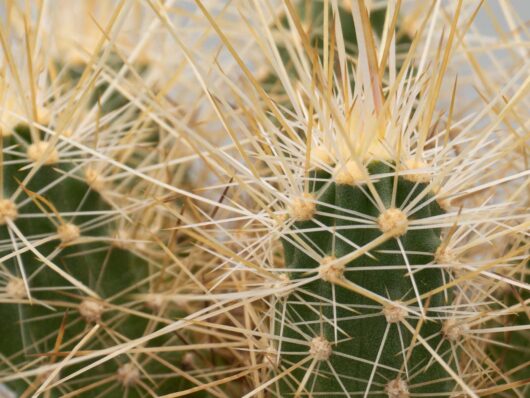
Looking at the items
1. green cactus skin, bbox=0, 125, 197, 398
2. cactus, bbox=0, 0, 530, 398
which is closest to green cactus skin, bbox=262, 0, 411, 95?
cactus, bbox=0, 0, 530, 398

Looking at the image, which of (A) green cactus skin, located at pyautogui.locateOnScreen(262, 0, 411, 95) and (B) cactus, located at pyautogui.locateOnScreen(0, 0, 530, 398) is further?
(A) green cactus skin, located at pyautogui.locateOnScreen(262, 0, 411, 95)

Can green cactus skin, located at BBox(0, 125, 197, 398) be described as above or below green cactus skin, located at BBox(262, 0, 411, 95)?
below

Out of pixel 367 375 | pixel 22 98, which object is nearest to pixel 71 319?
pixel 22 98

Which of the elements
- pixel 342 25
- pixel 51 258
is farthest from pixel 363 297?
pixel 342 25

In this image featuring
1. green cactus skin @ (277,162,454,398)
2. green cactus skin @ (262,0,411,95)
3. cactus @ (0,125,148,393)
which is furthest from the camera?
green cactus skin @ (262,0,411,95)

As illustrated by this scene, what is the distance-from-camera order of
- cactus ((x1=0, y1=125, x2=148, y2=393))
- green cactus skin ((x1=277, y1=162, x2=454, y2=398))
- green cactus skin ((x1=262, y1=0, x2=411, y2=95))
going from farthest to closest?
green cactus skin ((x1=262, y1=0, x2=411, y2=95))
cactus ((x1=0, y1=125, x2=148, y2=393))
green cactus skin ((x1=277, y1=162, x2=454, y2=398))

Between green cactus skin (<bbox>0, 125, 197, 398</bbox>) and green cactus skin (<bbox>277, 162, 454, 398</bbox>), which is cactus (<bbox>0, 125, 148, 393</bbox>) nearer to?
green cactus skin (<bbox>0, 125, 197, 398</bbox>)

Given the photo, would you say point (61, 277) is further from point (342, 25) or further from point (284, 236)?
point (342, 25)
